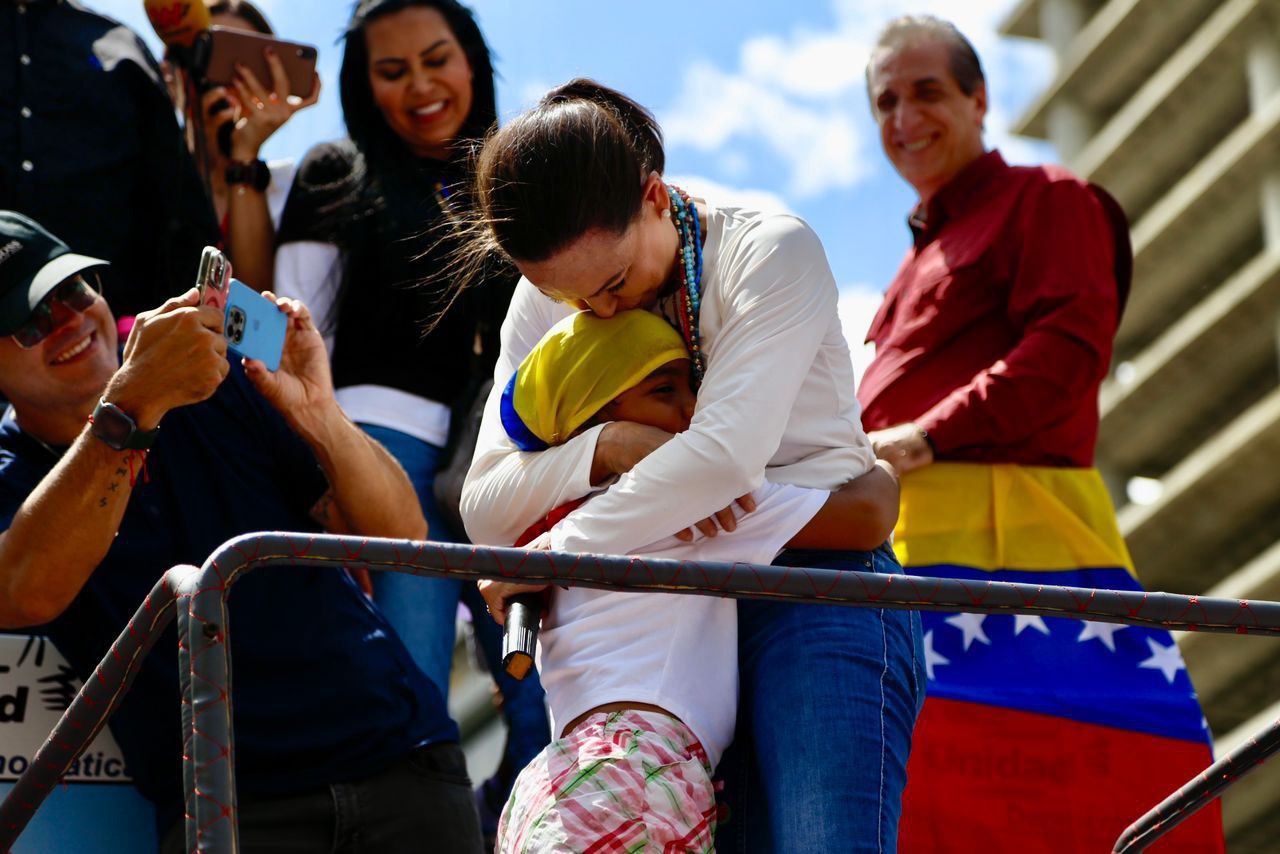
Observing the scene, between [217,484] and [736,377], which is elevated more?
[736,377]

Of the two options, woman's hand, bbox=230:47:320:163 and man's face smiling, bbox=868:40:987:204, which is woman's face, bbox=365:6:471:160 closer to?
woman's hand, bbox=230:47:320:163

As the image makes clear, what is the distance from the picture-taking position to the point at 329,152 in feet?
16.1

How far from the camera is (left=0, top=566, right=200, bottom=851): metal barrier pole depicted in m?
2.50

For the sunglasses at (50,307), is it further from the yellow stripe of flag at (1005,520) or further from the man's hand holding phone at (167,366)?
the yellow stripe of flag at (1005,520)

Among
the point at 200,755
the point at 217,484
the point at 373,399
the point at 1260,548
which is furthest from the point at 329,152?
the point at 1260,548

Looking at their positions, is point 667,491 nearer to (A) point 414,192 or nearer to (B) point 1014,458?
(B) point 1014,458

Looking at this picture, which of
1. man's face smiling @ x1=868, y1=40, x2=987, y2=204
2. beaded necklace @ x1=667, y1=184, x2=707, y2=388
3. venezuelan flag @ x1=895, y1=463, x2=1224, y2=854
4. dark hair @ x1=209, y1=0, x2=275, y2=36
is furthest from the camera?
dark hair @ x1=209, y1=0, x2=275, y2=36

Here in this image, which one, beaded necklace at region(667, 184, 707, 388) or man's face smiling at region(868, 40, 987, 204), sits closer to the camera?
beaded necklace at region(667, 184, 707, 388)

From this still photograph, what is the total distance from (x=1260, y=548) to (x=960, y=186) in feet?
88.6

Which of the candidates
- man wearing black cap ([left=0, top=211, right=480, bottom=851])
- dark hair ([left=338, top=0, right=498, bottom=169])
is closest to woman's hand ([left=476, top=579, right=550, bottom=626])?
man wearing black cap ([left=0, top=211, right=480, bottom=851])

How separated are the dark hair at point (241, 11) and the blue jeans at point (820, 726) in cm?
294

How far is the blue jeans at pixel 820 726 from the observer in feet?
9.02

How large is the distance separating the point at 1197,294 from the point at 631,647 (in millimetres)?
30507

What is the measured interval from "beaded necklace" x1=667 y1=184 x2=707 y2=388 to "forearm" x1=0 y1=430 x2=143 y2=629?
1.07m
